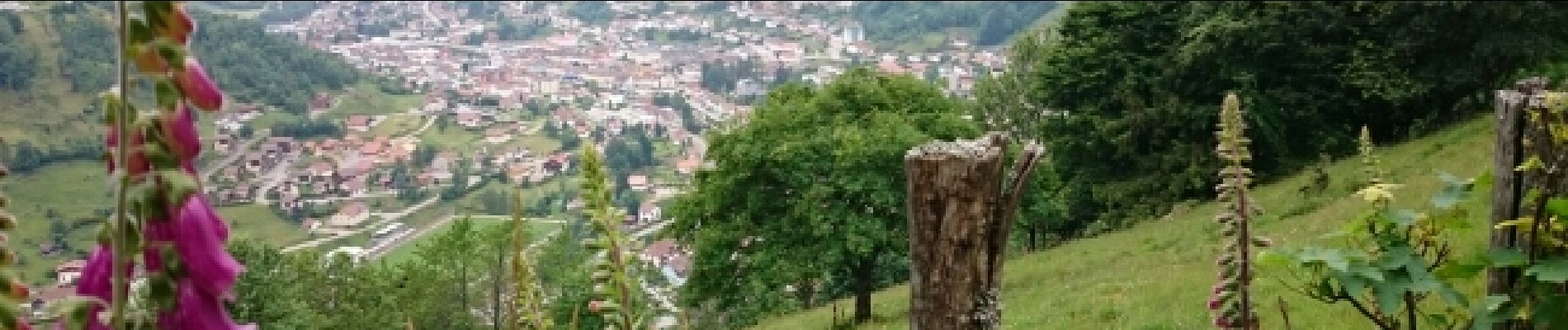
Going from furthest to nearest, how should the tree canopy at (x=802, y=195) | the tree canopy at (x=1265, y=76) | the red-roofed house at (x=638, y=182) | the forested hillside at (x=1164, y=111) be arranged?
the red-roofed house at (x=638, y=182) → the tree canopy at (x=1265, y=76) → the forested hillside at (x=1164, y=111) → the tree canopy at (x=802, y=195)

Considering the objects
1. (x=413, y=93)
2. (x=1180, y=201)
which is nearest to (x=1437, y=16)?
(x=1180, y=201)

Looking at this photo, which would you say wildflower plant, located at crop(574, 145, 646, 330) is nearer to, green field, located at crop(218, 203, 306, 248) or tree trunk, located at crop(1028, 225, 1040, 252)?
tree trunk, located at crop(1028, 225, 1040, 252)

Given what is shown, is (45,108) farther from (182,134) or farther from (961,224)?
(182,134)

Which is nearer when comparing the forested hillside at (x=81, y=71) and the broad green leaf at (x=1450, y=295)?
the broad green leaf at (x=1450, y=295)

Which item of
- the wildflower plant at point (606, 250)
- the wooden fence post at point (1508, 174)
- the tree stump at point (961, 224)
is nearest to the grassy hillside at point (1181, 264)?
the wooden fence post at point (1508, 174)

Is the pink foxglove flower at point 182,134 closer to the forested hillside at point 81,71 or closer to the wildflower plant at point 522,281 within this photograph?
the wildflower plant at point 522,281

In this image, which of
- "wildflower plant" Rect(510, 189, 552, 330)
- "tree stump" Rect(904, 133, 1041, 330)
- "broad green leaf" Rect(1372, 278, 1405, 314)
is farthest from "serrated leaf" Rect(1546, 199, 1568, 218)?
"wildflower plant" Rect(510, 189, 552, 330)

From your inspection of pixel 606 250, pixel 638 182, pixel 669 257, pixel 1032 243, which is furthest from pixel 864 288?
pixel 638 182
